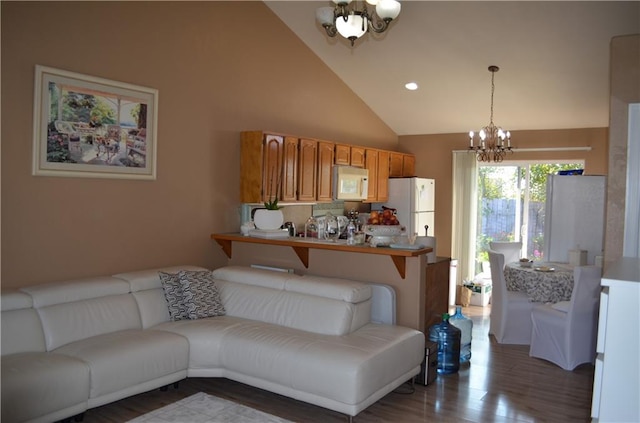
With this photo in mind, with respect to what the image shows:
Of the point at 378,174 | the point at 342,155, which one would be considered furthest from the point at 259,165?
the point at 378,174

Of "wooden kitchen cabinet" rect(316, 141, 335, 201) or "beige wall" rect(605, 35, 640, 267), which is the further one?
"wooden kitchen cabinet" rect(316, 141, 335, 201)

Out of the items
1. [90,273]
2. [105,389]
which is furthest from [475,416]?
[90,273]

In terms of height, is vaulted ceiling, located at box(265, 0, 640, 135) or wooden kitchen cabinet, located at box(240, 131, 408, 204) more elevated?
vaulted ceiling, located at box(265, 0, 640, 135)

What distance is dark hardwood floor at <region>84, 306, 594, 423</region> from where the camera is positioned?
3574 mm

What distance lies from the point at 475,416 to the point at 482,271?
176 inches

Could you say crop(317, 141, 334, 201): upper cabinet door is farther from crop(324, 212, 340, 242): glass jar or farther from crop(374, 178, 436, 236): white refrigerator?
crop(374, 178, 436, 236): white refrigerator

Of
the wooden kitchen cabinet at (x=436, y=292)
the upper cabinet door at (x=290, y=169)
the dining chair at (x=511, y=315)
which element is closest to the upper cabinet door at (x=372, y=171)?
the upper cabinet door at (x=290, y=169)

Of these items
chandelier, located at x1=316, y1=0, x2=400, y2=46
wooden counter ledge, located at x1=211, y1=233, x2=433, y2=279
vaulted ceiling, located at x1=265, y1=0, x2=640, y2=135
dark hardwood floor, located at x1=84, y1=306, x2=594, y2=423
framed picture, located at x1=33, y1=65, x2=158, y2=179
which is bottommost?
dark hardwood floor, located at x1=84, y1=306, x2=594, y2=423

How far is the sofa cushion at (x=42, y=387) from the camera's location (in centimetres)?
288

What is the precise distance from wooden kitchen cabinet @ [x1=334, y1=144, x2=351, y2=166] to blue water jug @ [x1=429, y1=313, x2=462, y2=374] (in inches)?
104

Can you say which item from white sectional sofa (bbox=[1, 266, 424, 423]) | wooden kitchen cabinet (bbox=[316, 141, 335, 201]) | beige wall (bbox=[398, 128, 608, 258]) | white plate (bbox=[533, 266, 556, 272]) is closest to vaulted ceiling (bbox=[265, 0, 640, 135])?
beige wall (bbox=[398, 128, 608, 258])

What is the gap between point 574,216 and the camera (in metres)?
6.16

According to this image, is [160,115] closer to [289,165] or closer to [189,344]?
[289,165]

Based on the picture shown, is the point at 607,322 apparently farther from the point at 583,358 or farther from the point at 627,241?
the point at 583,358
